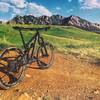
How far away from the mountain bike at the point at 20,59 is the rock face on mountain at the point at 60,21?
3900cm

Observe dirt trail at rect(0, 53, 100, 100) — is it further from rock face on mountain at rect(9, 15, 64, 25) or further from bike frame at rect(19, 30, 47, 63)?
rock face on mountain at rect(9, 15, 64, 25)

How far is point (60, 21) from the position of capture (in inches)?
2410

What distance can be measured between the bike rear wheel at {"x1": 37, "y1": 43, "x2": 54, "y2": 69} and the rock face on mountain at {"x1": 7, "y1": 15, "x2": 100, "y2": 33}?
126 ft

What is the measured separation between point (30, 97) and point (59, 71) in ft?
12.8

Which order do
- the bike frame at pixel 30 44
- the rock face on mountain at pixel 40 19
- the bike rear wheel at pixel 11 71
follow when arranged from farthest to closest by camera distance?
1. the rock face on mountain at pixel 40 19
2. the bike frame at pixel 30 44
3. the bike rear wheel at pixel 11 71

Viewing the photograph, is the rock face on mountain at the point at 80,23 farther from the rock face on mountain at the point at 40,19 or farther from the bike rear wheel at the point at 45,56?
the bike rear wheel at the point at 45,56

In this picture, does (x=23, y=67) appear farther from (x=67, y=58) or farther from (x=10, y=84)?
(x=67, y=58)

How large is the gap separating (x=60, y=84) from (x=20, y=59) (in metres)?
2.07

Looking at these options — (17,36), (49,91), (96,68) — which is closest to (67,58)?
(96,68)

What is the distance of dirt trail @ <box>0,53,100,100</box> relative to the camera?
10652 millimetres

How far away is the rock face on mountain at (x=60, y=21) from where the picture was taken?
54.1m

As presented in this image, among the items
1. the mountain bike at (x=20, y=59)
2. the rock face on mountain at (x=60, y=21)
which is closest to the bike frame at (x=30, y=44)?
the mountain bike at (x=20, y=59)

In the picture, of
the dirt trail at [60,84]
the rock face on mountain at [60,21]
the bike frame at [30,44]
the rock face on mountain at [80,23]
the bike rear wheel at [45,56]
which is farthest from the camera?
the rock face on mountain at [60,21]

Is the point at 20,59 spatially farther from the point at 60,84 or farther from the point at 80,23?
the point at 80,23
